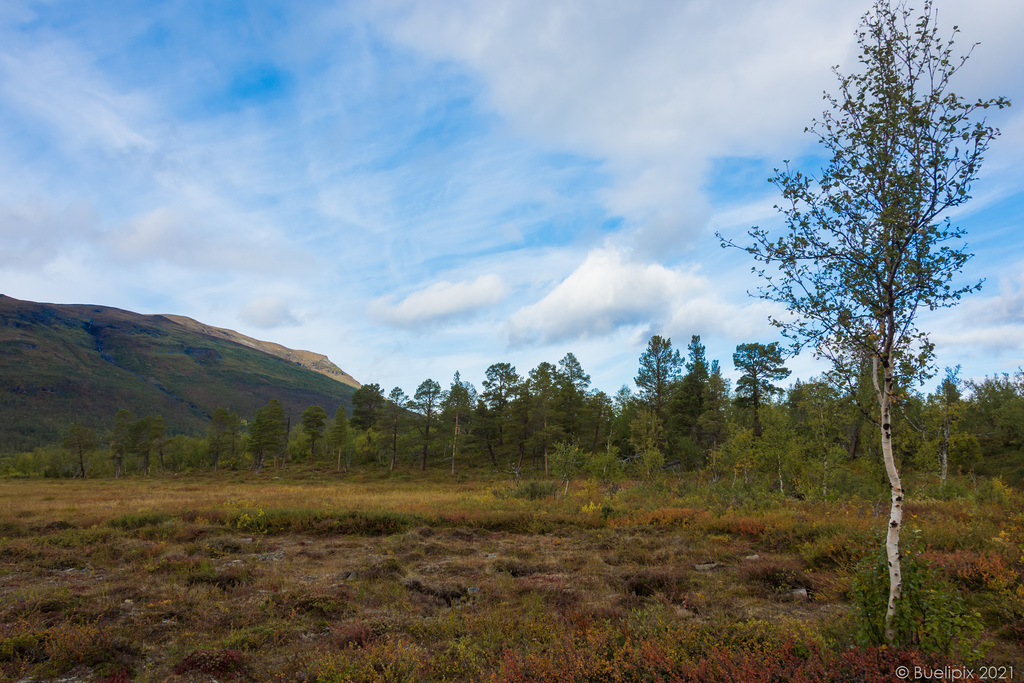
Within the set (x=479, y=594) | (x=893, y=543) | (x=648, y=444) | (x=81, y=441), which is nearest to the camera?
(x=893, y=543)

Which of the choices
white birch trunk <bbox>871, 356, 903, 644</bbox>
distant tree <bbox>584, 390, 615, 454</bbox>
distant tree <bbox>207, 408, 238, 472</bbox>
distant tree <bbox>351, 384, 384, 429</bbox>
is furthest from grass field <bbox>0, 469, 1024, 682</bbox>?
distant tree <bbox>207, 408, 238, 472</bbox>

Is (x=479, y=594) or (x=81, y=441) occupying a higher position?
(x=479, y=594)

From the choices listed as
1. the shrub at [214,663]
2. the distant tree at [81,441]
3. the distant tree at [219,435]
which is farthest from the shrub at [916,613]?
the distant tree at [81,441]

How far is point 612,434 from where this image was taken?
195 feet

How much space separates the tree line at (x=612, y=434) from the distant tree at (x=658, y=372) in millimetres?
142

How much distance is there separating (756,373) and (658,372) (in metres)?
13.1

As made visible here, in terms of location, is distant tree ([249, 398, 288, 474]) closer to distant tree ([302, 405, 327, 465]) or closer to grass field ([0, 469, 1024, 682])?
distant tree ([302, 405, 327, 465])

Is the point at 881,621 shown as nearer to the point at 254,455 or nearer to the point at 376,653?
the point at 376,653

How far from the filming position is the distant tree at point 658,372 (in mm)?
58125

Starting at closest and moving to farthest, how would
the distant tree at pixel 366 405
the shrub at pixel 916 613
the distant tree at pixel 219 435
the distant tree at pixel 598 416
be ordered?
the shrub at pixel 916 613, the distant tree at pixel 598 416, the distant tree at pixel 219 435, the distant tree at pixel 366 405

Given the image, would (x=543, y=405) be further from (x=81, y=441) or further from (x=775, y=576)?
(x=81, y=441)

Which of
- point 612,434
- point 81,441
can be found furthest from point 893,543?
A: point 81,441

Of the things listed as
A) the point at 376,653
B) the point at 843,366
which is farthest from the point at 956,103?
the point at 376,653

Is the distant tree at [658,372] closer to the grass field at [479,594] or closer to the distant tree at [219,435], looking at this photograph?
the grass field at [479,594]
